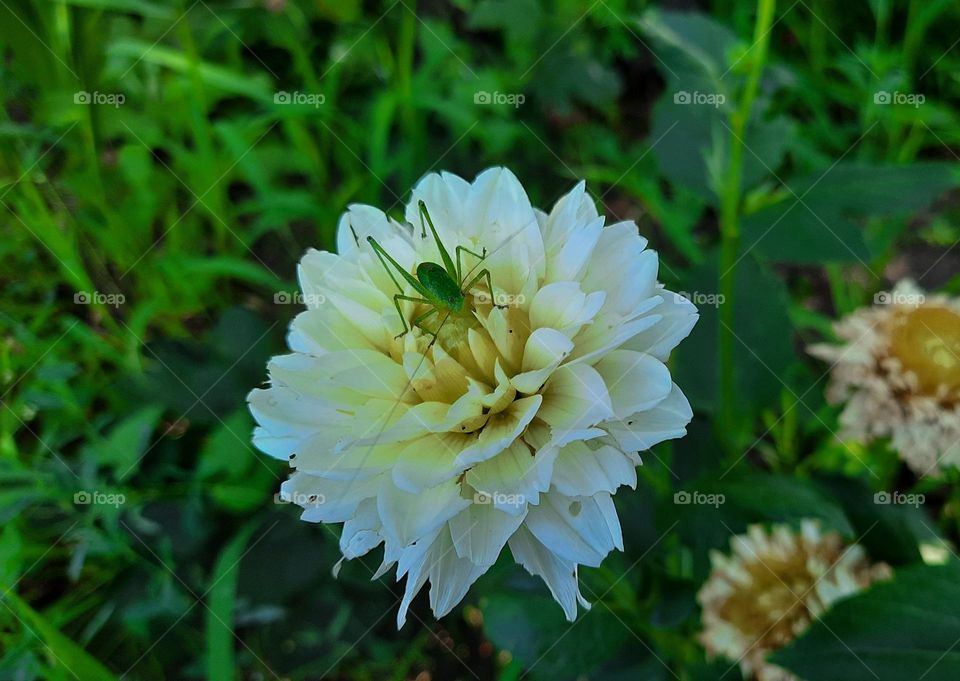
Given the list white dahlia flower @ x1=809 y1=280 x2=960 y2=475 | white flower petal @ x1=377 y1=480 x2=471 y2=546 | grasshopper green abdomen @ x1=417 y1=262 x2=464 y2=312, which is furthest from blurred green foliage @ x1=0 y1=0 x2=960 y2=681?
grasshopper green abdomen @ x1=417 y1=262 x2=464 y2=312

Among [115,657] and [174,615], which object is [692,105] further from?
[115,657]

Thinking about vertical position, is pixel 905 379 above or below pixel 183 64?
below

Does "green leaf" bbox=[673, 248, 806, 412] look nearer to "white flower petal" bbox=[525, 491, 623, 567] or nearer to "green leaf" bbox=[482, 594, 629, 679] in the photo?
"green leaf" bbox=[482, 594, 629, 679]

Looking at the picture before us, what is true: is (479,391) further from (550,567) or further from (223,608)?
(223,608)

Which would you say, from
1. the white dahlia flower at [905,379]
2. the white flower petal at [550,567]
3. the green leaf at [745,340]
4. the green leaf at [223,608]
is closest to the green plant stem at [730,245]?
the green leaf at [745,340]

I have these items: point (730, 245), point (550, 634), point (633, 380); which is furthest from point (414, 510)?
point (730, 245)

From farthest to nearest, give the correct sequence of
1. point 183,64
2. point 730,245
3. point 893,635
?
point 183,64, point 730,245, point 893,635
